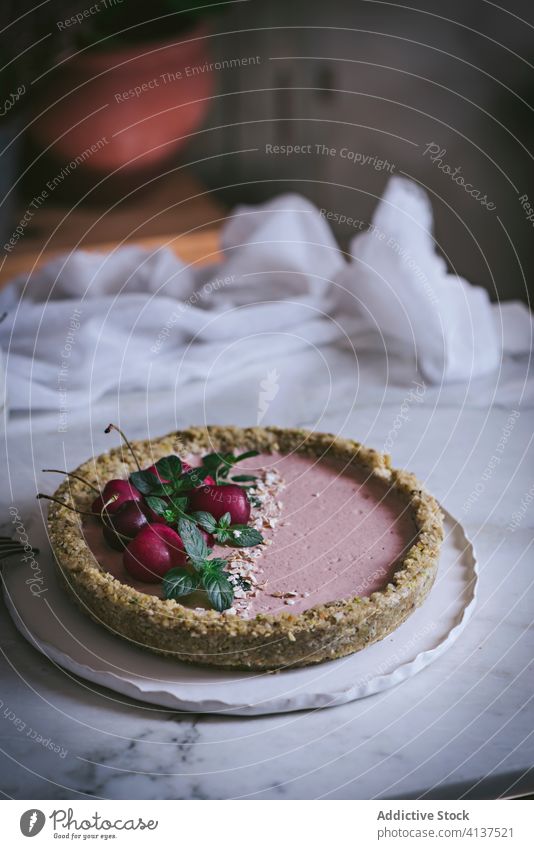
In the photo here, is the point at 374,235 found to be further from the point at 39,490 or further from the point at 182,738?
the point at 182,738

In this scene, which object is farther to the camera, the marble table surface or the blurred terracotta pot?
the blurred terracotta pot

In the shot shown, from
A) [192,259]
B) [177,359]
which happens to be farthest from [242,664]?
[192,259]

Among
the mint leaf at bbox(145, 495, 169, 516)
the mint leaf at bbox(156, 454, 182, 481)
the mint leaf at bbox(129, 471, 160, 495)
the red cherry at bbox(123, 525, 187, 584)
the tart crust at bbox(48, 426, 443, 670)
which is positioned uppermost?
the mint leaf at bbox(156, 454, 182, 481)

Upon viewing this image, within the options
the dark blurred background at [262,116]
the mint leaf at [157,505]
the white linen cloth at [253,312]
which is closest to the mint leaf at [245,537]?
the mint leaf at [157,505]

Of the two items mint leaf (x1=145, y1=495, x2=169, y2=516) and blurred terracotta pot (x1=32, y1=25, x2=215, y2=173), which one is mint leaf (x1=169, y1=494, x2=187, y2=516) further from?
blurred terracotta pot (x1=32, y1=25, x2=215, y2=173)

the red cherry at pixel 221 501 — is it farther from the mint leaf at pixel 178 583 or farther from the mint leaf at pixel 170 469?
the mint leaf at pixel 178 583

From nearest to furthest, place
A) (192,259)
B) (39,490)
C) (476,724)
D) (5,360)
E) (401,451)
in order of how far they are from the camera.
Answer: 1. (476,724)
2. (39,490)
3. (401,451)
4. (5,360)
5. (192,259)

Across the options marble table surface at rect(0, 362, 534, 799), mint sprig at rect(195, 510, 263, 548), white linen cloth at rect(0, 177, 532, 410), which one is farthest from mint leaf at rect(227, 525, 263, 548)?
white linen cloth at rect(0, 177, 532, 410)
